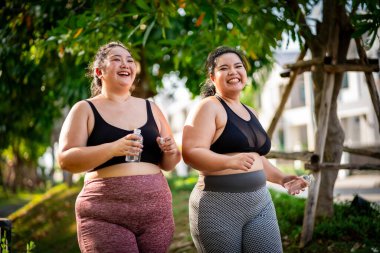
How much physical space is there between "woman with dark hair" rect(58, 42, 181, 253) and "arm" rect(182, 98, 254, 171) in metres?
0.12

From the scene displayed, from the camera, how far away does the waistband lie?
3.20 meters

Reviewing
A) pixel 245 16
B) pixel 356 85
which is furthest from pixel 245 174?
pixel 356 85

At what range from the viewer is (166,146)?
2.98 m

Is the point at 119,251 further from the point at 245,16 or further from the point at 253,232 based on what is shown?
the point at 245,16

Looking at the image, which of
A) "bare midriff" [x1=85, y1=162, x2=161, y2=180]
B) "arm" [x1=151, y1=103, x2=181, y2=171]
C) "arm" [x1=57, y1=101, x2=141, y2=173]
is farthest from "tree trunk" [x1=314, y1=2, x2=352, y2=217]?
"arm" [x1=57, y1=101, x2=141, y2=173]

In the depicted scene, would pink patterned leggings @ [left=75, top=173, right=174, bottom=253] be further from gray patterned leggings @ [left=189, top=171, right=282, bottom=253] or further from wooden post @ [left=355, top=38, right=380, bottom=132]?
wooden post @ [left=355, top=38, right=380, bottom=132]

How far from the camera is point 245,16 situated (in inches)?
245

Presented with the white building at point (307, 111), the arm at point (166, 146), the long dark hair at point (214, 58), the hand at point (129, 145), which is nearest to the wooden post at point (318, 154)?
the long dark hair at point (214, 58)

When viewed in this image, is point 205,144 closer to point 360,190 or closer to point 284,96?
point 284,96

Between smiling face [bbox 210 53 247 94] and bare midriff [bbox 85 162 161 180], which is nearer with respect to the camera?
bare midriff [bbox 85 162 161 180]

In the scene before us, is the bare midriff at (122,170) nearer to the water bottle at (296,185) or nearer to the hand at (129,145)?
the hand at (129,145)

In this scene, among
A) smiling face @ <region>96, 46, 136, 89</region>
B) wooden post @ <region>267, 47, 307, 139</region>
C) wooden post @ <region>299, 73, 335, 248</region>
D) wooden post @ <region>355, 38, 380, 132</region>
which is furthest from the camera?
wooden post @ <region>267, 47, 307, 139</region>

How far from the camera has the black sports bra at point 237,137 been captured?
10.4 ft

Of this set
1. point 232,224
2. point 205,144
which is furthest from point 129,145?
point 232,224
